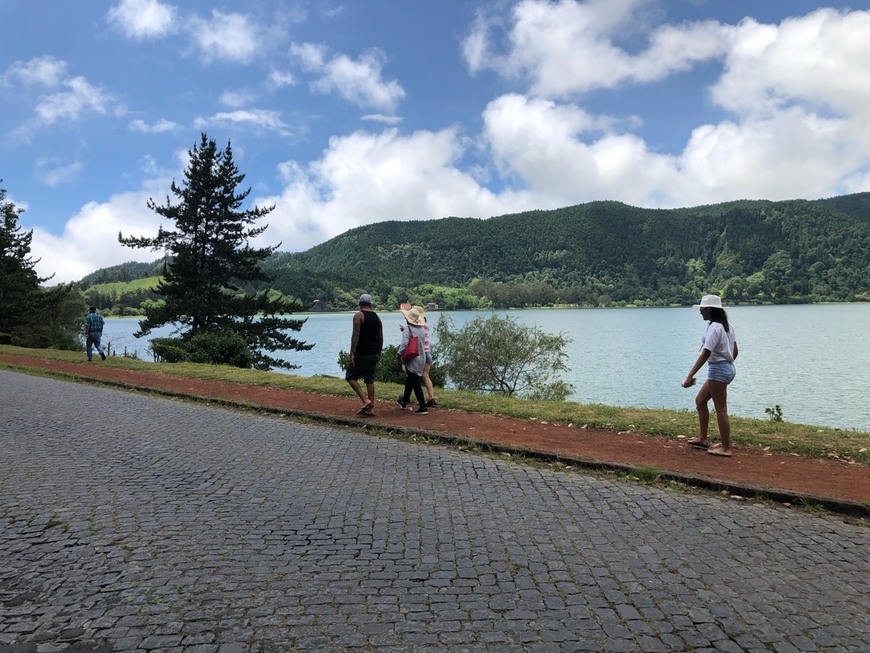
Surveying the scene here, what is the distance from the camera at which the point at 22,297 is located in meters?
36.7

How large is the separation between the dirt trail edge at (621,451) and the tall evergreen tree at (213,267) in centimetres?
2041

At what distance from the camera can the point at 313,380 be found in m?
14.2

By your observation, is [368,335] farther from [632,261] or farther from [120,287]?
[632,261]

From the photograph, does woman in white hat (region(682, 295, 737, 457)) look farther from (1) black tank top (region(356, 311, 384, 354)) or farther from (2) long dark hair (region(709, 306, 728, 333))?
(1) black tank top (region(356, 311, 384, 354))

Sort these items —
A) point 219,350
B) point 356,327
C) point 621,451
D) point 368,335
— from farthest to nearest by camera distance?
point 219,350
point 368,335
point 356,327
point 621,451

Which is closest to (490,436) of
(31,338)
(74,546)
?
(74,546)

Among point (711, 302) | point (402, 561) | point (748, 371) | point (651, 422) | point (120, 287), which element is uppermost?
point (120, 287)

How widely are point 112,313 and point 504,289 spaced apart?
3417 inches

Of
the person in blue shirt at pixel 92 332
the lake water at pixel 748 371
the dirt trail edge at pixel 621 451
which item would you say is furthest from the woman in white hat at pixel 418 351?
the lake water at pixel 748 371

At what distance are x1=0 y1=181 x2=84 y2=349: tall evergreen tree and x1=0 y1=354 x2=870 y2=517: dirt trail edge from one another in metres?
31.1

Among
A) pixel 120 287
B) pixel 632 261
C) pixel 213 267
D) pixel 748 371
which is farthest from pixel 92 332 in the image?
pixel 632 261

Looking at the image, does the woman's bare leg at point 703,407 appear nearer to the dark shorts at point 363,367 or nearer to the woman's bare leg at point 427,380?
the woman's bare leg at point 427,380

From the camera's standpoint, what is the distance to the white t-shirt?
701 centimetres

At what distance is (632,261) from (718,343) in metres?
183
